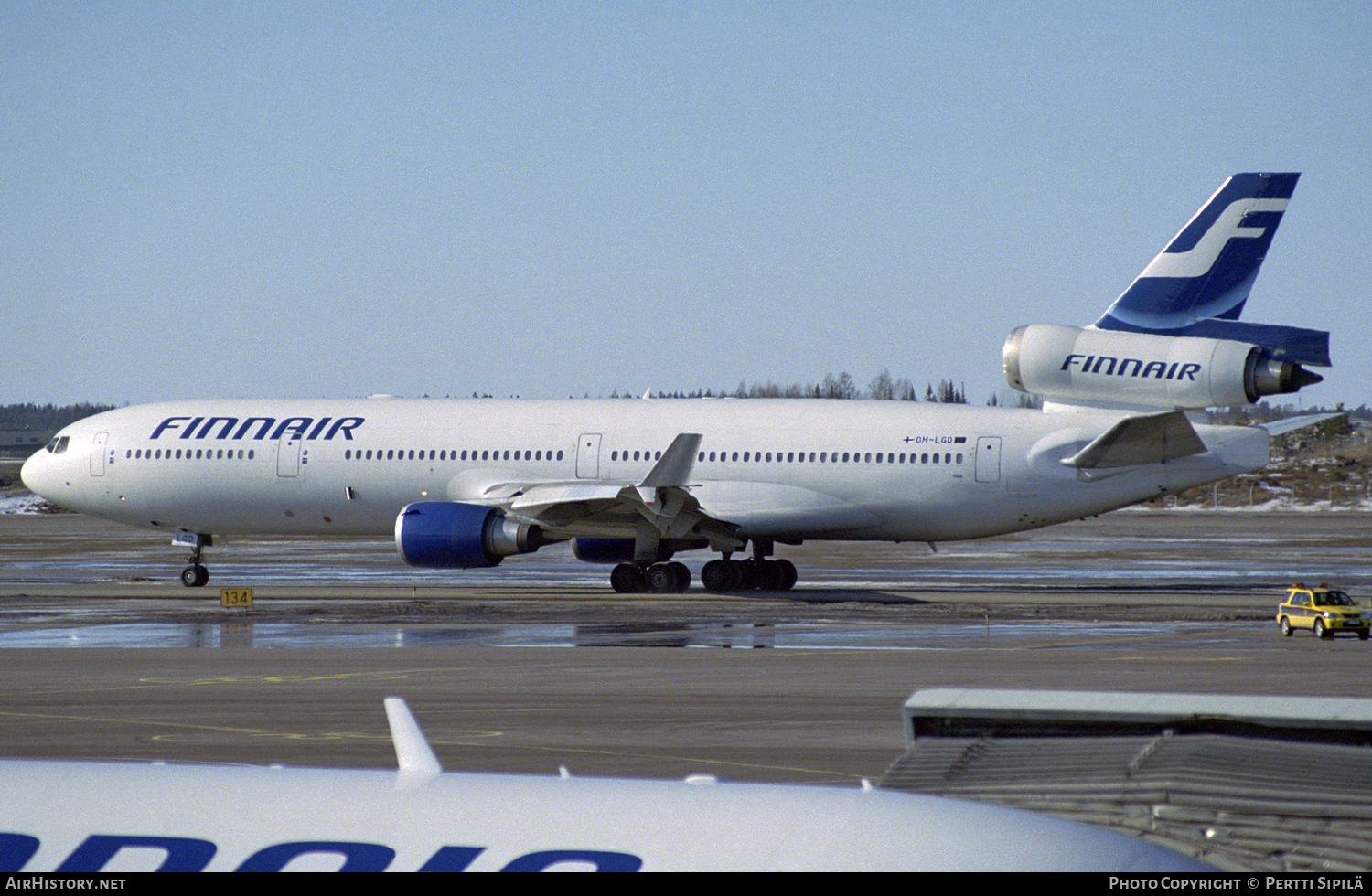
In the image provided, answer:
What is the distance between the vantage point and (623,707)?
18453 millimetres

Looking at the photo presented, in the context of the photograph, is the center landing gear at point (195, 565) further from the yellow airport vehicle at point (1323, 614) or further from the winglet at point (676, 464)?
the yellow airport vehicle at point (1323, 614)

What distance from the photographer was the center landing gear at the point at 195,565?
130 feet

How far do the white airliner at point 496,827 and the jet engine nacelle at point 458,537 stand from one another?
3010cm

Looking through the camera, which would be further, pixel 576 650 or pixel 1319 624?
pixel 1319 624

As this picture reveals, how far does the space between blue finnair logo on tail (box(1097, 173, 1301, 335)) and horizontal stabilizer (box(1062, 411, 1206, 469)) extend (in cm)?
231

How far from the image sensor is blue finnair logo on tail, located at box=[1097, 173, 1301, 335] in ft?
112

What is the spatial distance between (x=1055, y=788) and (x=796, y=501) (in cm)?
3065

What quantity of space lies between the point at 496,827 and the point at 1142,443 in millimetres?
31054

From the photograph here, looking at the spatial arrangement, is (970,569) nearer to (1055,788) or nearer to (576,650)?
(576,650)

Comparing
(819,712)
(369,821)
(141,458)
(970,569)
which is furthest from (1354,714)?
(970,569)

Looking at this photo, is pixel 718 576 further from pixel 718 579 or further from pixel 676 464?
pixel 676 464

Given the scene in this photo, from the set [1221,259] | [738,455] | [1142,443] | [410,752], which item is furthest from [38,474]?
[410,752]

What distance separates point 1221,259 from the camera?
3422 cm

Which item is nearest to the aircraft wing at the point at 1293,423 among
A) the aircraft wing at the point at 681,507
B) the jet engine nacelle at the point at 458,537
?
the aircraft wing at the point at 681,507
